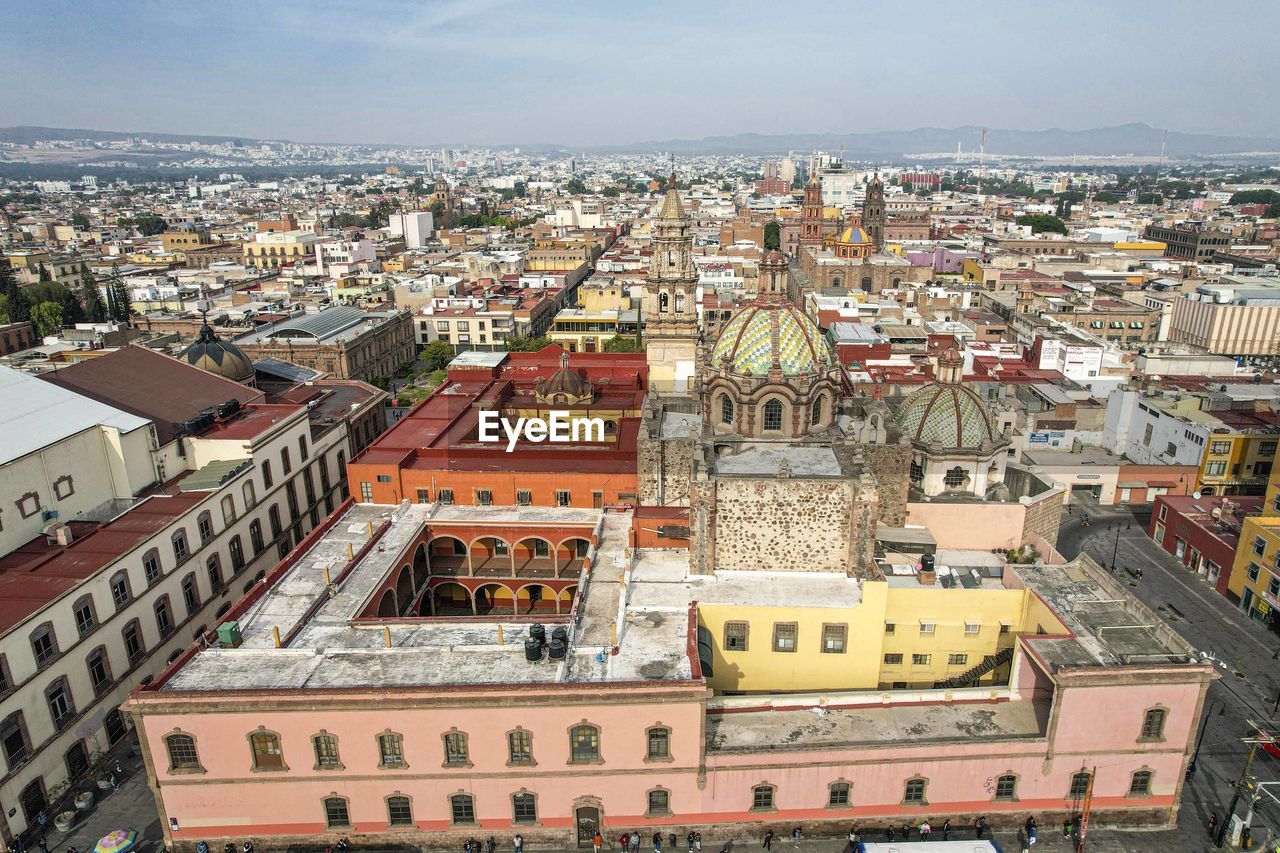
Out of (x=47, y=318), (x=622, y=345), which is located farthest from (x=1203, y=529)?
(x=47, y=318)

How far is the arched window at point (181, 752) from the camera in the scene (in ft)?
98.1

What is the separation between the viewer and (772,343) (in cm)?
4125

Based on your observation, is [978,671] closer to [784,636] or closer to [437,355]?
[784,636]

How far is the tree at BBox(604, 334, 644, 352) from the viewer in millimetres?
92875

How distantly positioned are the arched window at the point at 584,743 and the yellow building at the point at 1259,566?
40343 mm

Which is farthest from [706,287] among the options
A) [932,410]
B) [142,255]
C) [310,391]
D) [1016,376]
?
[142,255]

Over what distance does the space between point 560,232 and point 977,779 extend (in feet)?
569

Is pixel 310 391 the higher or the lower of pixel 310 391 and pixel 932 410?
the lower

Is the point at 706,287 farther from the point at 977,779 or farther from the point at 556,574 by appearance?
the point at 977,779

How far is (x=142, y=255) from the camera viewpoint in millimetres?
156500

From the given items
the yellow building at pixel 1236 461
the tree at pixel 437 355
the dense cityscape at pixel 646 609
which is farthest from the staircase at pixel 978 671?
the tree at pixel 437 355

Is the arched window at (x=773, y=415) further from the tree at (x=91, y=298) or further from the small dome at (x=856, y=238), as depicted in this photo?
the tree at (x=91, y=298)

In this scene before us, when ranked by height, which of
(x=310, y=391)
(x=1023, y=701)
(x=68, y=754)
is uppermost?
(x=310, y=391)

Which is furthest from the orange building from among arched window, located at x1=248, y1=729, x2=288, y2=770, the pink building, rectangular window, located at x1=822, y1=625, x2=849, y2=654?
arched window, located at x1=248, y1=729, x2=288, y2=770
